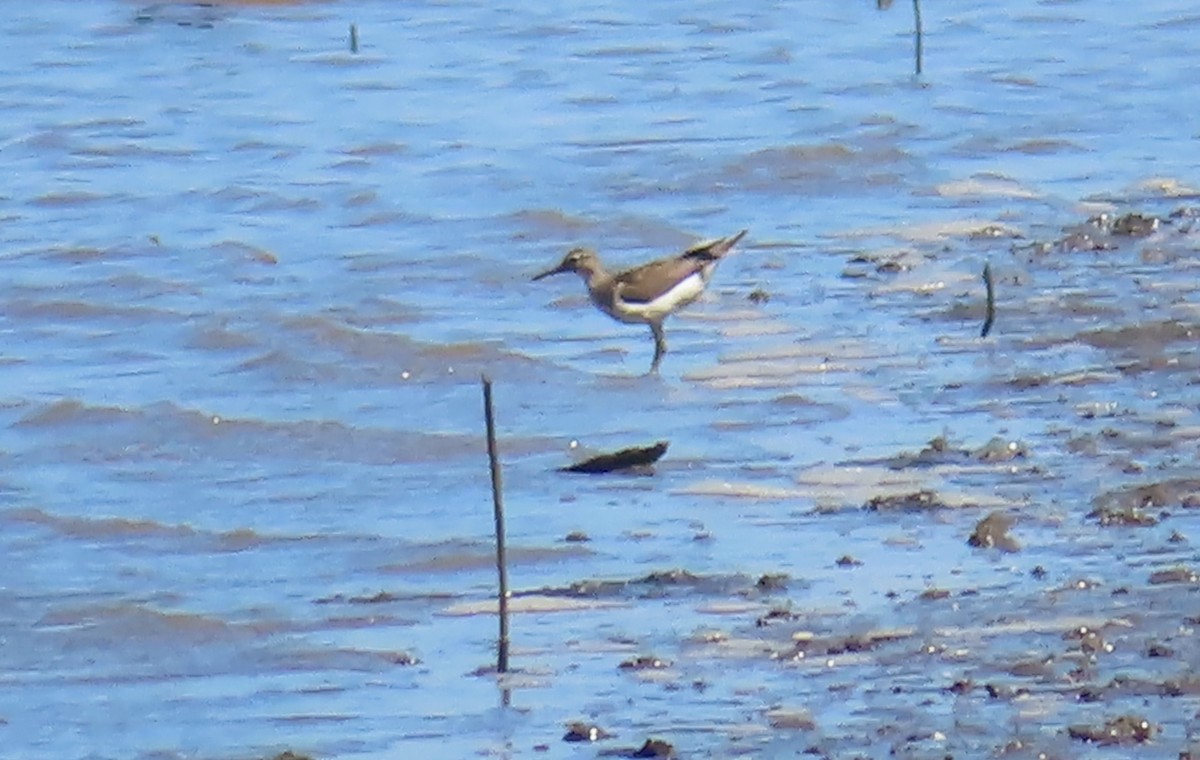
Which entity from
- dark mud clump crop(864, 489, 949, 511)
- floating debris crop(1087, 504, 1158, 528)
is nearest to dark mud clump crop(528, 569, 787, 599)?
dark mud clump crop(864, 489, 949, 511)

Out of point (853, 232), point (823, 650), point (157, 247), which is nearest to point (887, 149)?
point (853, 232)

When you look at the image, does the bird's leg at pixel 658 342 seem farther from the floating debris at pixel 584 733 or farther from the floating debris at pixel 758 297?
the floating debris at pixel 584 733

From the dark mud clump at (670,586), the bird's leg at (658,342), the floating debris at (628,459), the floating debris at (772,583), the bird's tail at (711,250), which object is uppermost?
the floating debris at (772,583)

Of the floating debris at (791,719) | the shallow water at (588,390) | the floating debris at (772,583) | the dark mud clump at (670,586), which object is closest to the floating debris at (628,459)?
the shallow water at (588,390)

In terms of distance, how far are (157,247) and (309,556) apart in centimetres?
522

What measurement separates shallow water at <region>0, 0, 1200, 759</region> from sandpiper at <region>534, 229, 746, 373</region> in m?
0.17

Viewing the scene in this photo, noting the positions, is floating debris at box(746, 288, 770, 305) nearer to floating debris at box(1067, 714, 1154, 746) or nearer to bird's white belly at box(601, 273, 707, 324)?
bird's white belly at box(601, 273, 707, 324)

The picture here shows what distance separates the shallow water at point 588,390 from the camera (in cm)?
657

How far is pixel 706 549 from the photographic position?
778cm

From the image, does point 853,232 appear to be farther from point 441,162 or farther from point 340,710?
point 340,710

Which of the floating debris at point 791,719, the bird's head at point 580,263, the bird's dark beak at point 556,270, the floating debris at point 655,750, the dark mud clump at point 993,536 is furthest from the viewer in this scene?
the bird's dark beak at point 556,270

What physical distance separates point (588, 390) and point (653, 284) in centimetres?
67

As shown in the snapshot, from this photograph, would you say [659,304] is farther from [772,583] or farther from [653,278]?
[772,583]

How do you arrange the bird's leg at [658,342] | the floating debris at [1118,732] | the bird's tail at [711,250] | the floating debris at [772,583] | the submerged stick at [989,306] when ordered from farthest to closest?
the bird's tail at [711,250], the bird's leg at [658,342], the submerged stick at [989,306], the floating debris at [772,583], the floating debris at [1118,732]
